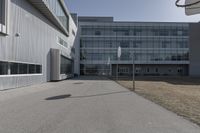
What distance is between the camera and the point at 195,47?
216 feet

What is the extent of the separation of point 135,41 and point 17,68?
185ft

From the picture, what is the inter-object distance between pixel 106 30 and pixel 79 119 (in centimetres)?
6866

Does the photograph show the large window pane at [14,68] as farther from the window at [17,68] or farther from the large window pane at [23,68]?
the large window pane at [23,68]

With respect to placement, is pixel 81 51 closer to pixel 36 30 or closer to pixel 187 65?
pixel 187 65

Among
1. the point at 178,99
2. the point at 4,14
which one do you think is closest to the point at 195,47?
the point at 178,99

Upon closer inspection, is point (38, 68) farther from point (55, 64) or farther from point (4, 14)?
point (4, 14)

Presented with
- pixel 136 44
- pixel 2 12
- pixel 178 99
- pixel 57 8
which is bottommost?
pixel 178 99

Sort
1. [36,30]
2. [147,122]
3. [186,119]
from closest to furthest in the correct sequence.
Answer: [147,122]
[186,119]
[36,30]

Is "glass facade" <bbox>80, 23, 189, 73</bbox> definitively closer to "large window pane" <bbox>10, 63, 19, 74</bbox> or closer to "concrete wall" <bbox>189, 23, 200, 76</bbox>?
"concrete wall" <bbox>189, 23, 200, 76</bbox>

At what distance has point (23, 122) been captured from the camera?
791cm

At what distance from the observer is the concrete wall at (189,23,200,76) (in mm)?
65125

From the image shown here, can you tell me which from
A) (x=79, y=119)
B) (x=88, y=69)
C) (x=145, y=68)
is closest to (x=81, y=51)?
(x=88, y=69)

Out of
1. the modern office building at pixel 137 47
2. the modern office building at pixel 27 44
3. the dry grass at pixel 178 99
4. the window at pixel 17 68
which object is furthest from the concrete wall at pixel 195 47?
the window at pixel 17 68

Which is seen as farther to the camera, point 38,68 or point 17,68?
point 38,68
